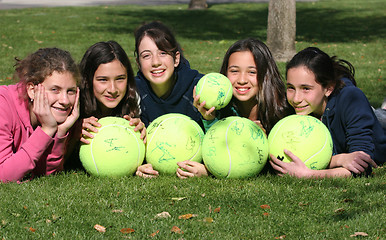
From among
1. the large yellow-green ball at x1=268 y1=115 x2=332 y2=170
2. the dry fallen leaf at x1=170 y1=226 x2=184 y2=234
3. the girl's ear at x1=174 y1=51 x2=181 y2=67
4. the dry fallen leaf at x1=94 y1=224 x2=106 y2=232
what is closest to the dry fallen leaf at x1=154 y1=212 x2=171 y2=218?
the dry fallen leaf at x1=170 y1=226 x2=184 y2=234

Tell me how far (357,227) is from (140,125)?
8.97 ft

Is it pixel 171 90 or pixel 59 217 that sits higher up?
pixel 171 90

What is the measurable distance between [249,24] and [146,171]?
56.5ft

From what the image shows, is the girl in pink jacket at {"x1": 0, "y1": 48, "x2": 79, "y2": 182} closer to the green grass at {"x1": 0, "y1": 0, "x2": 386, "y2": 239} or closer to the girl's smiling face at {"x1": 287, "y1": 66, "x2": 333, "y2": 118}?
the green grass at {"x1": 0, "y1": 0, "x2": 386, "y2": 239}

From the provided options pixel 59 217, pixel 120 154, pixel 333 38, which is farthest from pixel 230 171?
pixel 333 38

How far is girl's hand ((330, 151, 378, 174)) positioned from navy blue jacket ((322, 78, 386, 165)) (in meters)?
0.09

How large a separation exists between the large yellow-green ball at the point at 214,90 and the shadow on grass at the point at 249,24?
12640 mm

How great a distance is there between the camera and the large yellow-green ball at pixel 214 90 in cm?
551

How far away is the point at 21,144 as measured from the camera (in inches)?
213

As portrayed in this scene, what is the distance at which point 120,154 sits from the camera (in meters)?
5.50

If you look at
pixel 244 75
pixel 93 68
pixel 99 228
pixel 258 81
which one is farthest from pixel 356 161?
pixel 93 68

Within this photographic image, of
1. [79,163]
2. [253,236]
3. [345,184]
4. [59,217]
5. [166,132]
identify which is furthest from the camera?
[79,163]

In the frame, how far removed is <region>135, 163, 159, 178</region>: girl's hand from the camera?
5.66 meters

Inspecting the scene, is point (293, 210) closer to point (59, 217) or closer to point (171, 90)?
point (59, 217)
